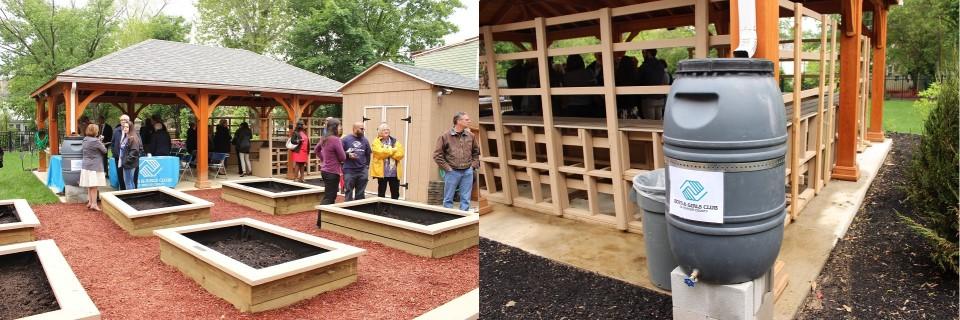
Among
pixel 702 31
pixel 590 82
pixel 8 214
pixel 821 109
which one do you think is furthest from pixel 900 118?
pixel 8 214

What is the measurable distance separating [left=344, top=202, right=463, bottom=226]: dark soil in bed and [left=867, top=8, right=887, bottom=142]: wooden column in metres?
6.52

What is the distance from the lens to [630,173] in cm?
448

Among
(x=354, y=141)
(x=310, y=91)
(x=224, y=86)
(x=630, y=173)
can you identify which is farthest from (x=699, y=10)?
(x=224, y=86)

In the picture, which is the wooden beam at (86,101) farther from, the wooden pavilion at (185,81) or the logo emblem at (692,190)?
the logo emblem at (692,190)

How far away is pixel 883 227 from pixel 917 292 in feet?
4.56

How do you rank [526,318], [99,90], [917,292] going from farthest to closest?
[99,90], [917,292], [526,318]

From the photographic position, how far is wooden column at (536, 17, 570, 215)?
14.6ft

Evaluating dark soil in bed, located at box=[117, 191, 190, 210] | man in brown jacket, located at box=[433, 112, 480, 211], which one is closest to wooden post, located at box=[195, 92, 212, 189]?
dark soil in bed, located at box=[117, 191, 190, 210]

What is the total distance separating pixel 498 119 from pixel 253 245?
86.4 inches

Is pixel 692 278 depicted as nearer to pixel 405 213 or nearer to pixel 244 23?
pixel 405 213

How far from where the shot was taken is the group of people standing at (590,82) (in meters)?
5.09

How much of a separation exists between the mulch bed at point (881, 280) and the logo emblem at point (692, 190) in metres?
1.21

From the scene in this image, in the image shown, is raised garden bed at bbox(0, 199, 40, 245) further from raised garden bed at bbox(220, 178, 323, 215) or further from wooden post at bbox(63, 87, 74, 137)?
raised garden bed at bbox(220, 178, 323, 215)

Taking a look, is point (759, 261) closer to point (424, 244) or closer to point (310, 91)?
point (424, 244)
